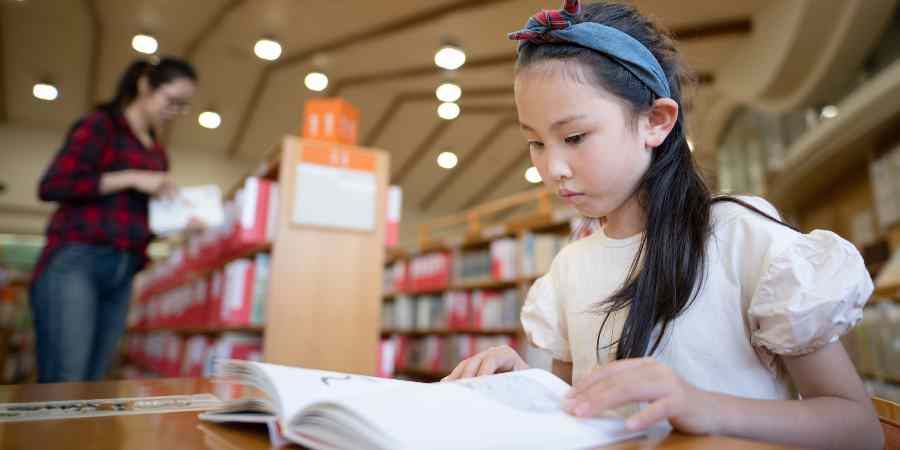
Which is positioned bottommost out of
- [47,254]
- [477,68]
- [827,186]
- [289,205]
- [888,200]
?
[47,254]

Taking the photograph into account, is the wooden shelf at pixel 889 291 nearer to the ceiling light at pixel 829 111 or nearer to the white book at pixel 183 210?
the ceiling light at pixel 829 111

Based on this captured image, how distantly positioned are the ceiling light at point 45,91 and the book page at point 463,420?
7.51 m

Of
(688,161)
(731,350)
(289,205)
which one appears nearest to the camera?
(731,350)

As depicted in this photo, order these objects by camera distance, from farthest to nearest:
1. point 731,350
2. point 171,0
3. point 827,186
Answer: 1. point 827,186
2. point 171,0
3. point 731,350

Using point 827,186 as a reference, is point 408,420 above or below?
below

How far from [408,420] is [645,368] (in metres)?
0.22

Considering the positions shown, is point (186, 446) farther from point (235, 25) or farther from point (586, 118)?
point (235, 25)

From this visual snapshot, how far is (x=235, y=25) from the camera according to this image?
220 inches

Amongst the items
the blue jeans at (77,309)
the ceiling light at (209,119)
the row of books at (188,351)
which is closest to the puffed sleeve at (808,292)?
the row of books at (188,351)

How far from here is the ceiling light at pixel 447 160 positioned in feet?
27.4

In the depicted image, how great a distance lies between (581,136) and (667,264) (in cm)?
20

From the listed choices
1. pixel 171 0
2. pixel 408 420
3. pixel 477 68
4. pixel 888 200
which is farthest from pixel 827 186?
pixel 408 420

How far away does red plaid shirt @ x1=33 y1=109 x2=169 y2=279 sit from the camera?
5.47 ft

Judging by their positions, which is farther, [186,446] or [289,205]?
[289,205]
